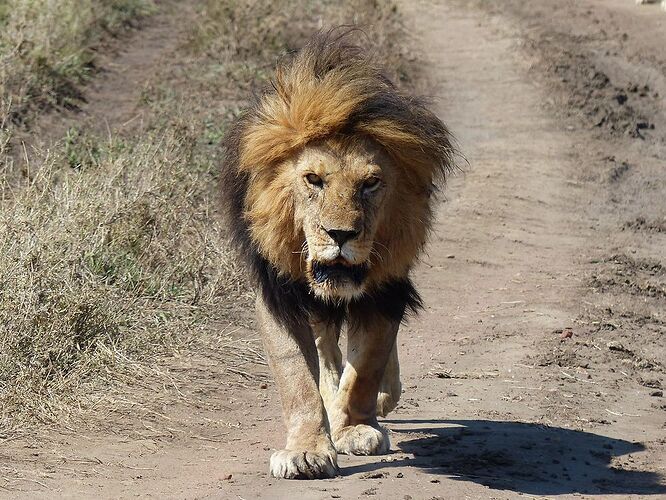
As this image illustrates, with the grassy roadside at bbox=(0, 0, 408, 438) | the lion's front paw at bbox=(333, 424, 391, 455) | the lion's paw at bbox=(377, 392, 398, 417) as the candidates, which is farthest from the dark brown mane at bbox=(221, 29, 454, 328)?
the grassy roadside at bbox=(0, 0, 408, 438)

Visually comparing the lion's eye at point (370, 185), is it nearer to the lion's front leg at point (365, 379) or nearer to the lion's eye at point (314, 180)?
the lion's eye at point (314, 180)

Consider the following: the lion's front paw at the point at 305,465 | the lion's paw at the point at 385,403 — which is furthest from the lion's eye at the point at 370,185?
the lion's paw at the point at 385,403

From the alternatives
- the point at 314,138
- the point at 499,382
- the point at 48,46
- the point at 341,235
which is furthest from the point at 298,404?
the point at 48,46

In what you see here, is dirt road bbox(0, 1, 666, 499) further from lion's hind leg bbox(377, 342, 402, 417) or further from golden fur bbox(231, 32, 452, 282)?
golden fur bbox(231, 32, 452, 282)

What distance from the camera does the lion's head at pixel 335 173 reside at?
4438 millimetres

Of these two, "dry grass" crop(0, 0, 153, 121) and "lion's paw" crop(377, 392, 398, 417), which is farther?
"dry grass" crop(0, 0, 153, 121)

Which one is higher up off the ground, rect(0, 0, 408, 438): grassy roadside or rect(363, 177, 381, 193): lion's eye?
rect(363, 177, 381, 193): lion's eye

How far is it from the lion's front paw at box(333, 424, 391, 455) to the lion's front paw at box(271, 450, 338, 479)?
375 mm

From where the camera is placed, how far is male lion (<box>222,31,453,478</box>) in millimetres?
4461

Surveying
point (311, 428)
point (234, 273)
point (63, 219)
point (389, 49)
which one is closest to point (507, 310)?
point (234, 273)

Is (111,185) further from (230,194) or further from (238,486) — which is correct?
(238,486)

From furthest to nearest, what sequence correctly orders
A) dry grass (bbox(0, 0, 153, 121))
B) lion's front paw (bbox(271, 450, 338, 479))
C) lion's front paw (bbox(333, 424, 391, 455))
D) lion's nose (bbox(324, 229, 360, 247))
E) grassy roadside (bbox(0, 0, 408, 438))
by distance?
dry grass (bbox(0, 0, 153, 121))
grassy roadside (bbox(0, 0, 408, 438))
lion's front paw (bbox(333, 424, 391, 455))
lion's front paw (bbox(271, 450, 338, 479))
lion's nose (bbox(324, 229, 360, 247))

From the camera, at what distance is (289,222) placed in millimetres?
4574

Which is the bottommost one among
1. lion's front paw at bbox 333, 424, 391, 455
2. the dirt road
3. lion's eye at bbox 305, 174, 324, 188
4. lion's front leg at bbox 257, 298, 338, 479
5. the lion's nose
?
the dirt road
